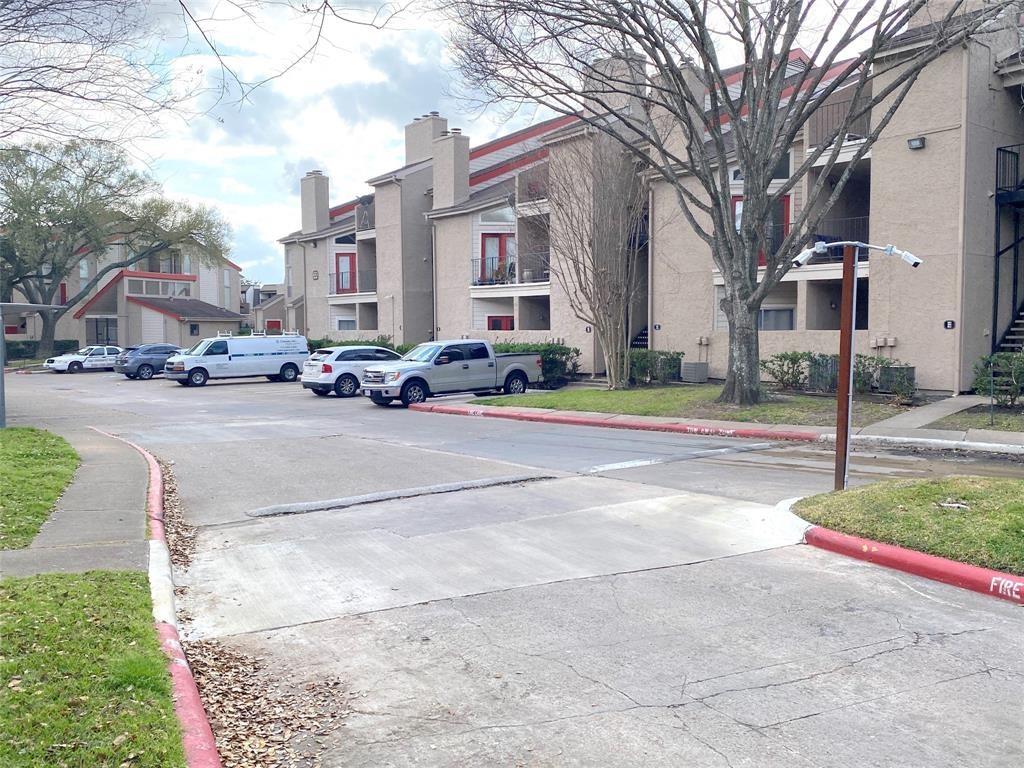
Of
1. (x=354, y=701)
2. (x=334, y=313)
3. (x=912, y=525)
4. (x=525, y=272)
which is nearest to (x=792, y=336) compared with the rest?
(x=525, y=272)

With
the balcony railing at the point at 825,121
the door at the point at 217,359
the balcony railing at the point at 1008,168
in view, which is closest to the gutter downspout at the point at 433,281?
the door at the point at 217,359

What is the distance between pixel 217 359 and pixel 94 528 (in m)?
28.9

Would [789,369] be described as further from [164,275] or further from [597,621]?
[164,275]

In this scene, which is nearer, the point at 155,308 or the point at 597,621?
the point at 597,621

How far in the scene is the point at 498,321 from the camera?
38.6m

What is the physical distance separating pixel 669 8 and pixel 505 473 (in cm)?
986

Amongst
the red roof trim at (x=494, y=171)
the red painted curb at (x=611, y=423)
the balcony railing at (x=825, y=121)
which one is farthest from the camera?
the red roof trim at (x=494, y=171)

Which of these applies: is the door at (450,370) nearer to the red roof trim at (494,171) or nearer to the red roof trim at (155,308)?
the red roof trim at (494,171)

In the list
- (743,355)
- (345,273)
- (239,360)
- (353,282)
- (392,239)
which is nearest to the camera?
(743,355)

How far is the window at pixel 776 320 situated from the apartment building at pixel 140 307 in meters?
45.0

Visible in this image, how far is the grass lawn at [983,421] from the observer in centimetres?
1616

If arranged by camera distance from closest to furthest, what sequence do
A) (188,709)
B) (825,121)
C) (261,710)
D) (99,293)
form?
(188,709) → (261,710) → (825,121) → (99,293)

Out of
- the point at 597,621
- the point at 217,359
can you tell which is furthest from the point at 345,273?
the point at 597,621

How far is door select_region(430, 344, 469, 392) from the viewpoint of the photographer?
85.1 feet
